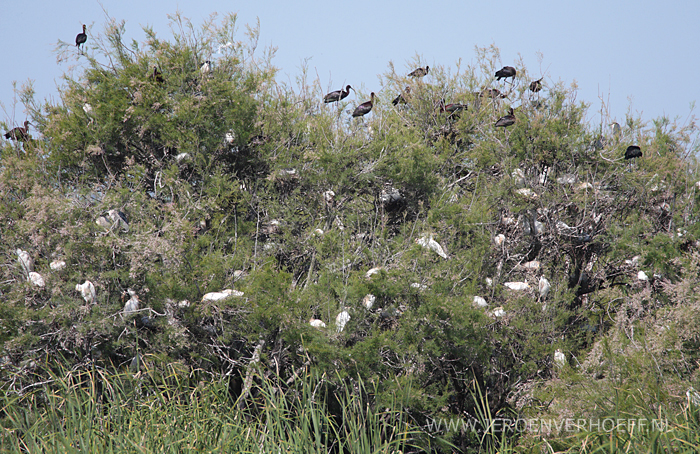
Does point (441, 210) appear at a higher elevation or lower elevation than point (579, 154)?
lower

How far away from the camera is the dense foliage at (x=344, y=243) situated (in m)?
5.59

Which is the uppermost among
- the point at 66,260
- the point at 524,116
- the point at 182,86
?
the point at 182,86

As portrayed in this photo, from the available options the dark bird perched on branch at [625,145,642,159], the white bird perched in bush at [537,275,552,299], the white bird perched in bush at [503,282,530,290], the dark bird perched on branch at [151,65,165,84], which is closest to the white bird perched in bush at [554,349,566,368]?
the white bird perched in bush at [537,275,552,299]

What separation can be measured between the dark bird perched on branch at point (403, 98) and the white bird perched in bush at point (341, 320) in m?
4.72

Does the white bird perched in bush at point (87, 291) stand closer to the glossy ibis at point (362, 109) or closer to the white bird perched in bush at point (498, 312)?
the white bird perched in bush at point (498, 312)

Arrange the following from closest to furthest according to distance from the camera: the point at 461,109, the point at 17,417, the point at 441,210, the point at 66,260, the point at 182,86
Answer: the point at 17,417
the point at 66,260
the point at 441,210
the point at 182,86
the point at 461,109

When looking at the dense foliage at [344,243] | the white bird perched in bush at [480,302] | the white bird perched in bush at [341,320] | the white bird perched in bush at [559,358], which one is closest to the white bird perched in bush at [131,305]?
the dense foliage at [344,243]

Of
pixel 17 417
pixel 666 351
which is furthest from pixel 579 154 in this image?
pixel 17 417

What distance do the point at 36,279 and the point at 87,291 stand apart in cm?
59

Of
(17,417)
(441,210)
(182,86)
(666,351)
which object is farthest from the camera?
(182,86)

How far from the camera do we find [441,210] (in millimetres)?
6793

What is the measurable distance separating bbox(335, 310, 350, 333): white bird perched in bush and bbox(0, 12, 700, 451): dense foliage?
0.08ft

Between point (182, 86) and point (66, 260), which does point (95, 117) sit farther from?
point (66, 260)

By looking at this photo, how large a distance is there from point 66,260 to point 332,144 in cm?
369
